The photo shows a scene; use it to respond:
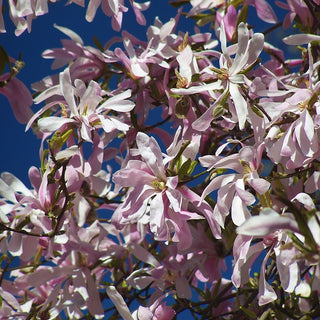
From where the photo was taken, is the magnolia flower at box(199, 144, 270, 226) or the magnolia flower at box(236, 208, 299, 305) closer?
the magnolia flower at box(236, 208, 299, 305)

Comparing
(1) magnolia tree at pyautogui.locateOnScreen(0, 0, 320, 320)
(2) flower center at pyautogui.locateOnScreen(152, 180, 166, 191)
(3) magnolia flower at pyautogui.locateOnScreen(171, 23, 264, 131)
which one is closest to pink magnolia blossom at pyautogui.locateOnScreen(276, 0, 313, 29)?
(1) magnolia tree at pyautogui.locateOnScreen(0, 0, 320, 320)

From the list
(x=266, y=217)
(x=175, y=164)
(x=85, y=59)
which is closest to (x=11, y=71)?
(x=85, y=59)

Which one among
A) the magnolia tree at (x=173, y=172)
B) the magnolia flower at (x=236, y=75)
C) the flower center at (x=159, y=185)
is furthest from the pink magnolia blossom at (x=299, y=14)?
the flower center at (x=159, y=185)

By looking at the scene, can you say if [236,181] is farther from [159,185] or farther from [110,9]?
[110,9]

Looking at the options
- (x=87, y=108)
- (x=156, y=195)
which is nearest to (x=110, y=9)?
(x=87, y=108)

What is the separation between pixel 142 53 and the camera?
0.62 metres

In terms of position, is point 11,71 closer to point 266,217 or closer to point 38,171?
point 38,171

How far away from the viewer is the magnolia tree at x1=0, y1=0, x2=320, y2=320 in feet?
1.62

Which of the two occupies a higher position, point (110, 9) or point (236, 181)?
point (110, 9)

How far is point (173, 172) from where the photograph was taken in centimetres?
52

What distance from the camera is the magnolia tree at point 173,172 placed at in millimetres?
494

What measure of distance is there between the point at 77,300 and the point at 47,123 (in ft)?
0.77

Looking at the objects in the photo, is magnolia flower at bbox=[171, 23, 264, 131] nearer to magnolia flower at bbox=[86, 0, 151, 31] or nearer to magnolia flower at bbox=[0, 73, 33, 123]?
magnolia flower at bbox=[86, 0, 151, 31]

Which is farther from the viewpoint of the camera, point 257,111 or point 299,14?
point 299,14
